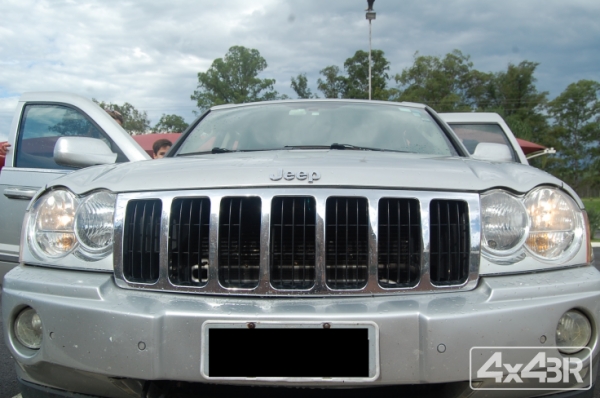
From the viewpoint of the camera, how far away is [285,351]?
5.74ft

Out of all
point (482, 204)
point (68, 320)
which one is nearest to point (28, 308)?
point (68, 320)

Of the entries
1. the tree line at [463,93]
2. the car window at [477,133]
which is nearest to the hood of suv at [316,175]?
the car window at [477,133]

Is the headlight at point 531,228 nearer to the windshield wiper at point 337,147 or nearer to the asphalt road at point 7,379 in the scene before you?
the windshield wiper at point 337,147

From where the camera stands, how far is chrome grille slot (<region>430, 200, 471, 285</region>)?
6.50ft

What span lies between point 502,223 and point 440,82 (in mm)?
56090

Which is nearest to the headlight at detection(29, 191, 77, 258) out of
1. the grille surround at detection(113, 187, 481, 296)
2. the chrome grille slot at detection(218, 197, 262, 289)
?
the grille surround at detection(113, 187, 481, 296)

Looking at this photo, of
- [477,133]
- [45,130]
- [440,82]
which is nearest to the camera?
[45,130]

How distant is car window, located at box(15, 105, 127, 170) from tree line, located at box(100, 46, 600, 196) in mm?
40546

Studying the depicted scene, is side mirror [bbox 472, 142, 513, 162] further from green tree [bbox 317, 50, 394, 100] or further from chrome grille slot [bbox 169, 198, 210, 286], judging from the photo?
green tree [bbox 317, 50, 394, 100]

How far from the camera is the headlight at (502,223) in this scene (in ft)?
6.67

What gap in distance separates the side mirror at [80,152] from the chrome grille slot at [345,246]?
1.71 metres

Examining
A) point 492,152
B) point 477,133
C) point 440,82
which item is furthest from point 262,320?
point 440,82

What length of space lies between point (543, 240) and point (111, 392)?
1.60 meters

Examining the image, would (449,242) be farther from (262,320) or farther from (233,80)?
(233,80)
